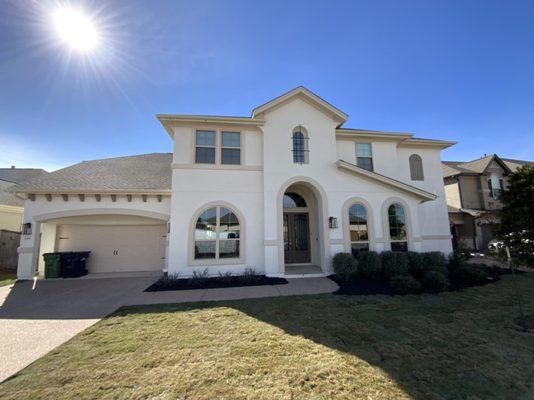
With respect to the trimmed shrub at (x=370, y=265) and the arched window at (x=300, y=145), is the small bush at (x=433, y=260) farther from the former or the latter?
the arched window at (x=300, y=145)

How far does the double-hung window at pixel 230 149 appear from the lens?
10.1 metres

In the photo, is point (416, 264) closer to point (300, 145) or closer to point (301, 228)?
point (301, 228)

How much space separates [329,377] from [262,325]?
202 centimetres

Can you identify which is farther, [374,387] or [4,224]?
[4,224]

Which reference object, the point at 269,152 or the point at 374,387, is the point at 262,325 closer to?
the point at 374,387

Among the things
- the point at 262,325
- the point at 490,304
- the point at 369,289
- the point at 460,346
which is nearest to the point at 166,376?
the point at 262,325

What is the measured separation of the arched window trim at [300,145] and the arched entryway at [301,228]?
3.64 feet

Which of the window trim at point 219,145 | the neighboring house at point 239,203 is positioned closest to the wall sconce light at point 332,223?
the neighboring house at point 239,203

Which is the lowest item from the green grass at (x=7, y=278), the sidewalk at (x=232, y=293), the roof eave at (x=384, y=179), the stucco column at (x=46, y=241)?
the sidewalk at (x=232, y=293)

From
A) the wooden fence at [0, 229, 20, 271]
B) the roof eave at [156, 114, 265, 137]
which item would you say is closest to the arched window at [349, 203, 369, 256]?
the roof eave at [156, 114, 265, 137]

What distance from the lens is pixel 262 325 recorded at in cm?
489

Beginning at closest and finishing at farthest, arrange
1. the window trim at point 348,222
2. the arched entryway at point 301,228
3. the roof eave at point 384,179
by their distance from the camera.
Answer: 1. the window trim at point 348,222
2. the roof eave at point 384,179
3. the arched entryway at point 301,228

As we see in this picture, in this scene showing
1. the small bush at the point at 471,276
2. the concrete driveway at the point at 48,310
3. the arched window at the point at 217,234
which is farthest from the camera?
the arched window at the point at 217,234

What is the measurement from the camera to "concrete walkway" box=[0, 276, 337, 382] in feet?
13.8
